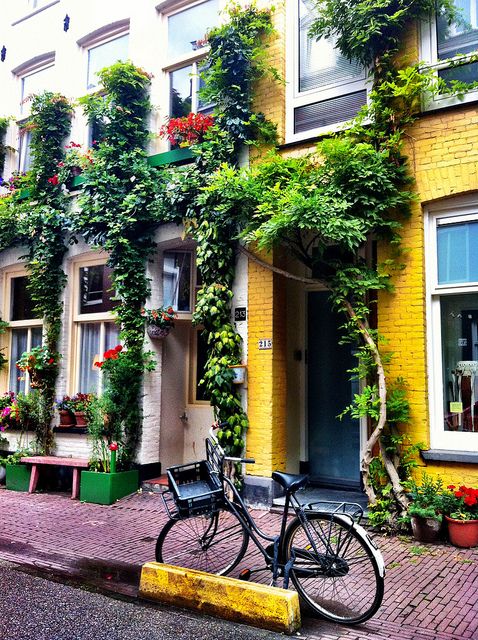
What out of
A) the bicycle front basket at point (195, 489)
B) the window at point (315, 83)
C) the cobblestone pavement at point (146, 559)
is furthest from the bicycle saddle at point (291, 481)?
the window at point (315, 83)

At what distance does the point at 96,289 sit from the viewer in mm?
10195

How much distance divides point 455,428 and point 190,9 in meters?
8.13

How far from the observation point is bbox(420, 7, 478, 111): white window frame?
6.77 m

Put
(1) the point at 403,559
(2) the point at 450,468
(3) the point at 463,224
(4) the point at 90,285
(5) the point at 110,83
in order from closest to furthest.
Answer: (1) the point at 403,559 → (2) the point at 450,468 → (3) the point at 463,224 → (5) the point at 110,83 → (4) the point at 90,285

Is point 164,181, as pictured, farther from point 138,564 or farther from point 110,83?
point 138,564

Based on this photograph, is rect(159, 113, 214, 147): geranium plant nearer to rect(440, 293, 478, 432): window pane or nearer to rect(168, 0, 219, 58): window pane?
rect(168, 0, 219, 58): window pane

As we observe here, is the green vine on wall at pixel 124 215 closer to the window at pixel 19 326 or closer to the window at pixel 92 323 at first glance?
the window at pixel 92 323

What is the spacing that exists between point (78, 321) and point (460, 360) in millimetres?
6586

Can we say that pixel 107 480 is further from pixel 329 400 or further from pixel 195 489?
pixel 195 489

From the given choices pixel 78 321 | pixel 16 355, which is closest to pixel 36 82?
pixel 78 321

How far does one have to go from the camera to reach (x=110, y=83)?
964 centimetres

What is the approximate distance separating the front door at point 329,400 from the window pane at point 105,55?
6.16 m

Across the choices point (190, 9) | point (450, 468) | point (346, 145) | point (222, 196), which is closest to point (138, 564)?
point (450, 468)

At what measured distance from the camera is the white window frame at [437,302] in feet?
21.3
